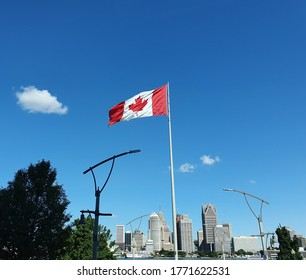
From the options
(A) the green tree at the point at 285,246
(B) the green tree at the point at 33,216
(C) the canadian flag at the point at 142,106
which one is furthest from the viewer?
(A) the green tree at the point at 285,246

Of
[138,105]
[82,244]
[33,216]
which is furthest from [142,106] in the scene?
[82,244]

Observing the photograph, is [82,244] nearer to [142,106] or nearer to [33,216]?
[33,216]

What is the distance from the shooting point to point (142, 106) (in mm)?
19203

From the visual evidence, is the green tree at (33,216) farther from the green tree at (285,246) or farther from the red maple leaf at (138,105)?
the green tree at (285,246)

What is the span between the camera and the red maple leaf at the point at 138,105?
19203 mm

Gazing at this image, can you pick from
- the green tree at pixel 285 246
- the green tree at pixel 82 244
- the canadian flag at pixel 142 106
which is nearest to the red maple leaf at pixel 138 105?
the canadian flag at pixel 142 106

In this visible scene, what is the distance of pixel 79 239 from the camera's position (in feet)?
124

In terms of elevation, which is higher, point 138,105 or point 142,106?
point 138,105

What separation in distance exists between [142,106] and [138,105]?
0.93 feet

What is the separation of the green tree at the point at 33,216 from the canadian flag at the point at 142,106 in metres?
9.19
